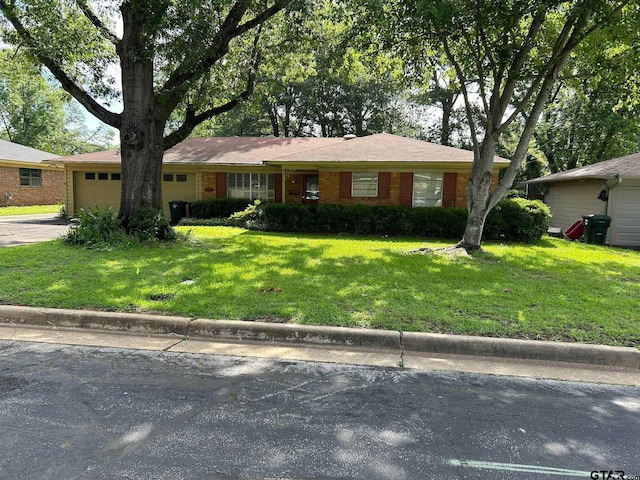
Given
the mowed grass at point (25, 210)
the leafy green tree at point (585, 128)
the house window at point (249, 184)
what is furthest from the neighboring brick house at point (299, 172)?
the leafy green tree at point (585, 128)

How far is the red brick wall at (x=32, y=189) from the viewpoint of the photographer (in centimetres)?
2452

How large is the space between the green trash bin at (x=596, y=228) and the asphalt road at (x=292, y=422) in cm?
1209

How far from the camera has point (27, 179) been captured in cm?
2627

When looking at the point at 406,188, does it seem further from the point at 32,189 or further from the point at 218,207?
the point at 32,189

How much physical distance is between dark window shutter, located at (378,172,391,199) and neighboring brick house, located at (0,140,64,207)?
19550 millimetres

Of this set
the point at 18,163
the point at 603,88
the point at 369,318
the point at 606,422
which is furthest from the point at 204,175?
the point at 603,88

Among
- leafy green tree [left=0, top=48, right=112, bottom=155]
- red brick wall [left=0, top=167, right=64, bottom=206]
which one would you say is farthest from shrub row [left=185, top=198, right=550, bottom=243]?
leafy green tree [left=0, top=48, right=112, bottom=155]

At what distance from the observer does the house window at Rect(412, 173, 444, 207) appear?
16219 millimetres

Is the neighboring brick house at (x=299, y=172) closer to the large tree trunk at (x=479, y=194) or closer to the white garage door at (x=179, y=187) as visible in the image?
the white garage door at (x=179, y=187)

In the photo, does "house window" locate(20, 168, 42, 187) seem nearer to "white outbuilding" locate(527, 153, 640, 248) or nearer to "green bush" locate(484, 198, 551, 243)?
"green bush" locate(484, 198, 551, 243)

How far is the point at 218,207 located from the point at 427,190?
29.9 ft

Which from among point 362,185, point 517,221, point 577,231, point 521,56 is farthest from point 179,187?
point 577,231

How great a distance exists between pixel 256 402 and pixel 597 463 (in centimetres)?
248

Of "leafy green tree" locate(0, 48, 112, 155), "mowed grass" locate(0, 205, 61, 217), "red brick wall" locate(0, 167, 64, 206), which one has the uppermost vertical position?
"leafy green tree" locate(0, 48, 112, 155)
